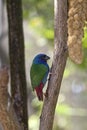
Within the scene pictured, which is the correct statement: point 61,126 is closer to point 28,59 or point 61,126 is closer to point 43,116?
point 28,59

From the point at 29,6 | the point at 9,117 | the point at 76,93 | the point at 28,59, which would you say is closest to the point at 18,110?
the point at 9,117

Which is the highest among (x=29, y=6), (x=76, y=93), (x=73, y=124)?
(x=29, y=6)

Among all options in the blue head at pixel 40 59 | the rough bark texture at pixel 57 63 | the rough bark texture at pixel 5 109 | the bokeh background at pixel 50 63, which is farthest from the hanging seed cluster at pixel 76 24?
the bokeh background at pixel 50 63

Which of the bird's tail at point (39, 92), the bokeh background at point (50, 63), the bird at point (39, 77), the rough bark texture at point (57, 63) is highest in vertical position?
the rough bark texture at point (57, 63)

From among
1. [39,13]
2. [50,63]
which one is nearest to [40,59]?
[50,63]

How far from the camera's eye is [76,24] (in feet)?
3.28

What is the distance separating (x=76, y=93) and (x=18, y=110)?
2759mm

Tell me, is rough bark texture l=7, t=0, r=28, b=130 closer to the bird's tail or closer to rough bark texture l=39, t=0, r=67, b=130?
the bird's tail

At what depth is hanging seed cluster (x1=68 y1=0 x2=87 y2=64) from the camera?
97cm

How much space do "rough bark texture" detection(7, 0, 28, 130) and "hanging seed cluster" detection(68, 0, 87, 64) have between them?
221 mm

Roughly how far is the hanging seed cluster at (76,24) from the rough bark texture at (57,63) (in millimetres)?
34

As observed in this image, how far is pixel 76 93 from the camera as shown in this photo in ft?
12.9

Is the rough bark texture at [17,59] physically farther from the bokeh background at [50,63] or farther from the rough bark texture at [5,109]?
the bokeh background at [50,63]

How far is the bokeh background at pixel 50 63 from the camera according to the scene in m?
2.76
